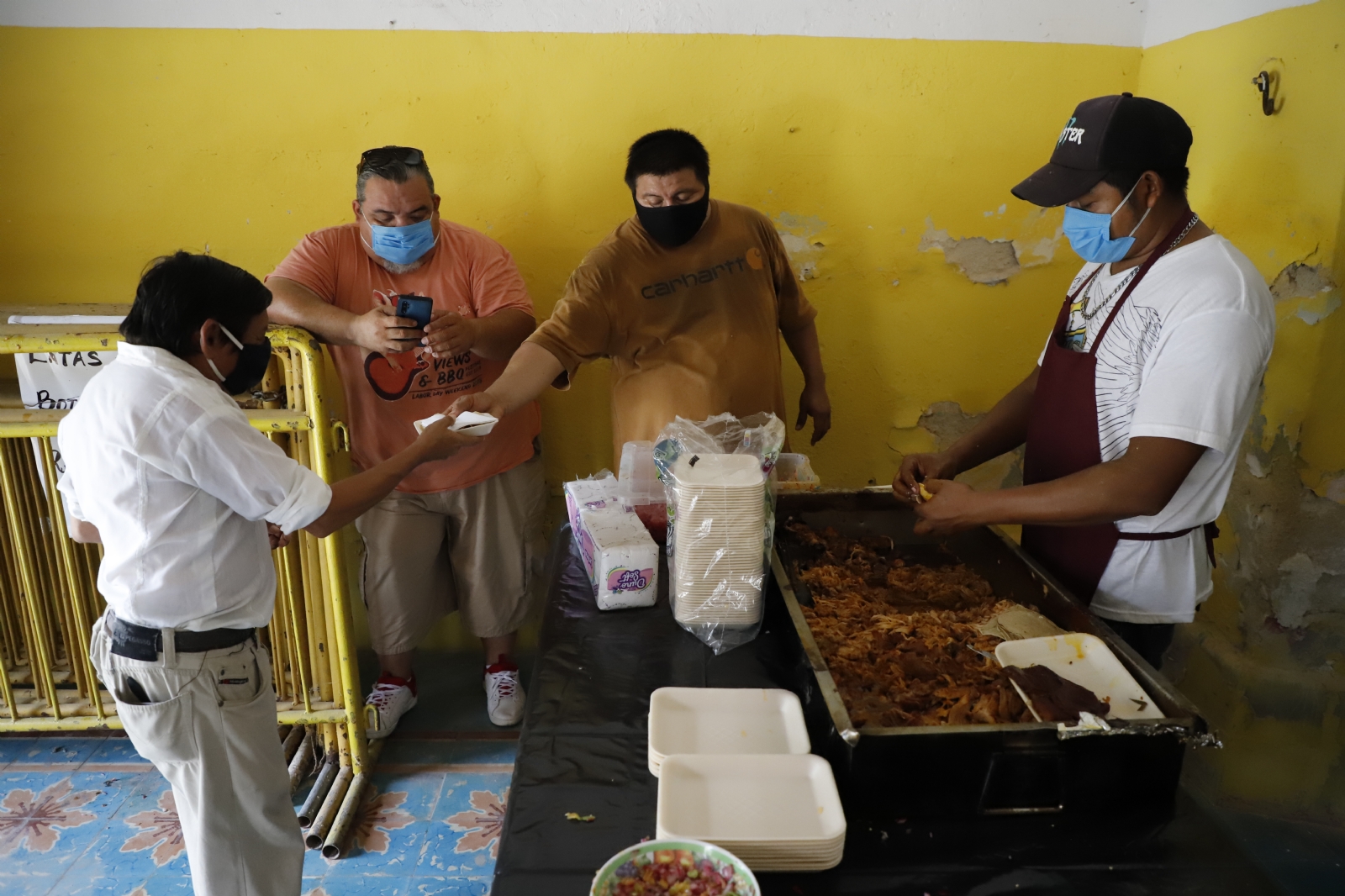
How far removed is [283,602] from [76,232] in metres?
1.55

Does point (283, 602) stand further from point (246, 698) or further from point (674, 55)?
point (674, 55)

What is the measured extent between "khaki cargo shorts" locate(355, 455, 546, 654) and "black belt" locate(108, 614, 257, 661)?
3.60ft

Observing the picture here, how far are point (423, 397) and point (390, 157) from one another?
741 mm

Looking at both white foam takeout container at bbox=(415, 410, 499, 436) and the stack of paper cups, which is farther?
white foam takeout container at bbox=(415, 410, 499, 436)

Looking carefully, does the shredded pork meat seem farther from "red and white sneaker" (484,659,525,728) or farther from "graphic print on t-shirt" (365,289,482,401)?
"red and white sneaker" (484,659,525,728)

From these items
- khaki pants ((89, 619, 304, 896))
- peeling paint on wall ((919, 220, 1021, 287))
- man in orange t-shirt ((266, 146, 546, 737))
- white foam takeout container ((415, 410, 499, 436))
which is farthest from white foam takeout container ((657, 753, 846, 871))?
peeling paint on wall ((919, 220, 1021, 287))

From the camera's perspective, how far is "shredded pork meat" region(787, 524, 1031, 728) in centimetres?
139

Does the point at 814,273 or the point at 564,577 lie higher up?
the point at 814,273

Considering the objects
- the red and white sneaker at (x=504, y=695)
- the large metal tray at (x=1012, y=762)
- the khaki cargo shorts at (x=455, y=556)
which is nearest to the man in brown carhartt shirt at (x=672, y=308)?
the khaki cargo shorts at (x=455, y=556)

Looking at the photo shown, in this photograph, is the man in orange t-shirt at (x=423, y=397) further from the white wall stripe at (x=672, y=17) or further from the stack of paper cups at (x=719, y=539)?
the stack of paper cups at (x=719, y=539)

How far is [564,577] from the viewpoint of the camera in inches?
82.0

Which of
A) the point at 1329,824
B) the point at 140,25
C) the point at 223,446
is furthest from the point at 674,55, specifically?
the point at 1329,824

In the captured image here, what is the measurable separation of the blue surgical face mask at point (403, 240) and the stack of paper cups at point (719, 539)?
1.32 meters

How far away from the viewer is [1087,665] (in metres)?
1.49
